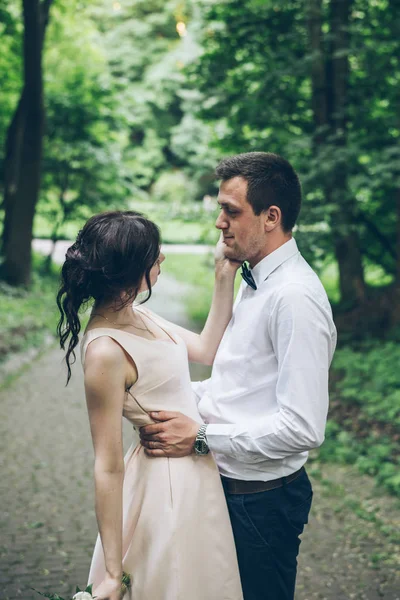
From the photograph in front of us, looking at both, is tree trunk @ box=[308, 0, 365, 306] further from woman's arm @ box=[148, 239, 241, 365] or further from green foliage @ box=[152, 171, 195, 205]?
green foliage @ box=[152, 171, 195, 205]

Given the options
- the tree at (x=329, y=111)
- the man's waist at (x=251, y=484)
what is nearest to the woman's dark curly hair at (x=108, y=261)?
the man's waist at (x=251, y=484)

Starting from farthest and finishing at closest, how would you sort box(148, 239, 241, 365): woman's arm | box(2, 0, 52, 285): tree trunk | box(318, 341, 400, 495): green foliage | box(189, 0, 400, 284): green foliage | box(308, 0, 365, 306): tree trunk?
box(2, 0, 52, 285): tree trunk < box(308, 0, 365, 306): tree trunk < box(189, 0, 400, 284): green foliage < box(318, 341, 400, 495): green foliage < box(148, 239, 241, 365): woman's arm

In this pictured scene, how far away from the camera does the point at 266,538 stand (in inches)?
99.6

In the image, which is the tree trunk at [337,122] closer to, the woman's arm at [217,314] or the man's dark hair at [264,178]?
the woman's arm at [217,314]

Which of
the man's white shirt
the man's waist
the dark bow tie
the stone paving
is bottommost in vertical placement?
the stone paving

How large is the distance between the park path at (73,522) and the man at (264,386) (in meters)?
2.38

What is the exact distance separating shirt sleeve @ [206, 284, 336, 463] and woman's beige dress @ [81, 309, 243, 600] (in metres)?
0.19

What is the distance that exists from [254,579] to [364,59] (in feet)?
26.8

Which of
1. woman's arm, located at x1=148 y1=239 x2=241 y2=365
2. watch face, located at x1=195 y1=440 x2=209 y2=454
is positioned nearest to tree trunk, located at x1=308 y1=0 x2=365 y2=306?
woman's arm, located at x1=148 y1=239 x2=241 y2=365

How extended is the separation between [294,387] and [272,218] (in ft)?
2.07

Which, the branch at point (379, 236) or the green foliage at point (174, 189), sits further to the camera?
the green foliage at point (174, 189)

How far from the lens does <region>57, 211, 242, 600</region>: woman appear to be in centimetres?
232

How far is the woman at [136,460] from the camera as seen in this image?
7.60 feet

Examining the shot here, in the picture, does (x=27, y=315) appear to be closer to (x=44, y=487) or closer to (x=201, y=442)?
(x=44, y=487)
